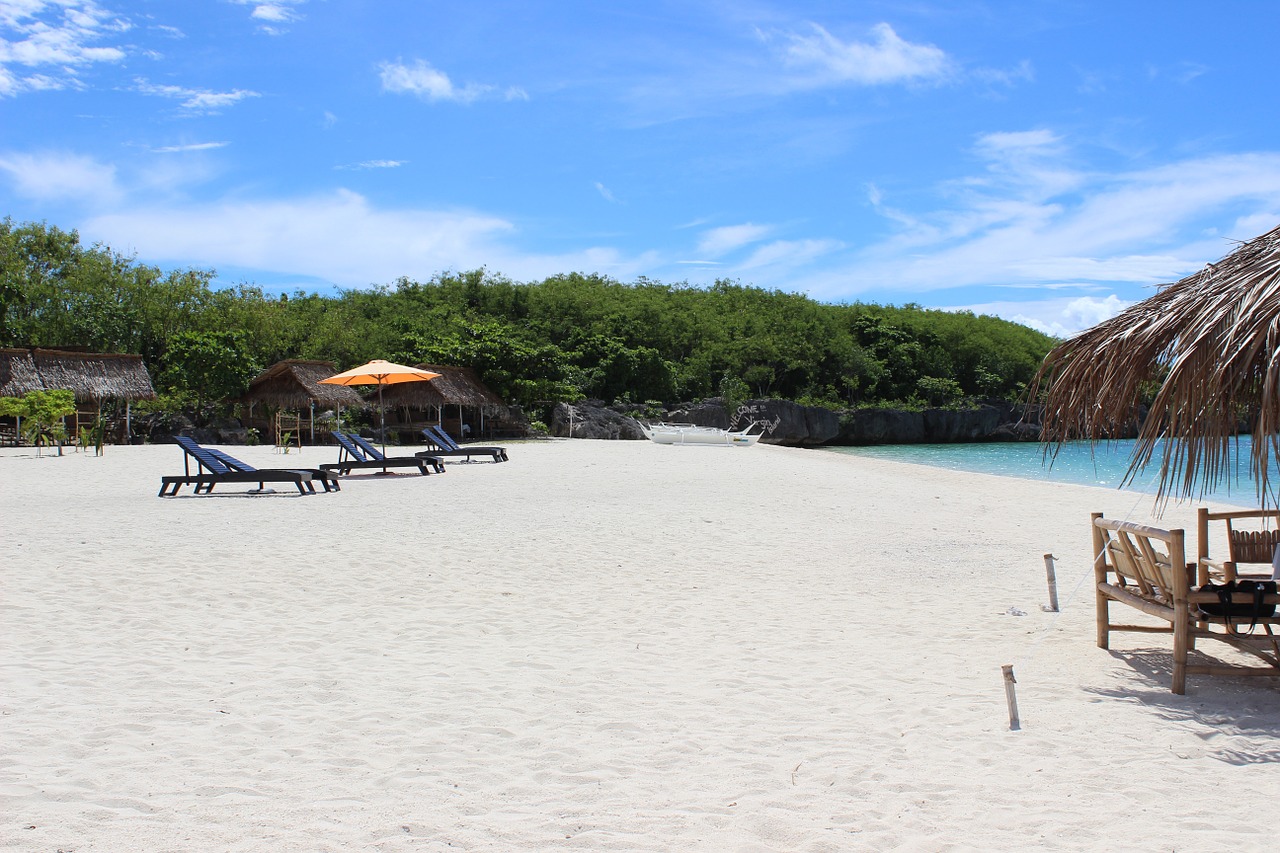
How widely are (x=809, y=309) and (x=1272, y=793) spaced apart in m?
54.6

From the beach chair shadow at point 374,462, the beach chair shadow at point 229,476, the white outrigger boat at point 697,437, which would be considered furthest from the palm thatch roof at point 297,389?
the beach chair shadow at point 229,476

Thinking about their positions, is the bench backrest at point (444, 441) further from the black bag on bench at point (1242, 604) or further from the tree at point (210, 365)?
the black bag on bench at point (1242, 604)

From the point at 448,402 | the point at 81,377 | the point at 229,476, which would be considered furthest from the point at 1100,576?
the point at 81,377

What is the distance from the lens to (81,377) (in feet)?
83.1

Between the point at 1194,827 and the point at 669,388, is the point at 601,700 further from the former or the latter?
the point at 669,388

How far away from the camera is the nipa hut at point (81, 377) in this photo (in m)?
24.3

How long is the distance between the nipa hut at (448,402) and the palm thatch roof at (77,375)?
713cm

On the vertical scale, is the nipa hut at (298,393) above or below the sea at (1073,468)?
above

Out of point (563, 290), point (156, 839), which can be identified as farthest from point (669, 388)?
point (156, 839)

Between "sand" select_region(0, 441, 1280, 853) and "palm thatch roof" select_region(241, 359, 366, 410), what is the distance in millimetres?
19095

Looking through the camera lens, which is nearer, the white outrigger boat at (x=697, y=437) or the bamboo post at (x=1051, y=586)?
the bamboo post at (x=1051, y=586)

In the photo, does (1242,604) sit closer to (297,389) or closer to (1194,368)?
(1194,368)

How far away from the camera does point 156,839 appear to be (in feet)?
8.07

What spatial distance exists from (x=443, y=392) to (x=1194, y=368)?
25760mm
